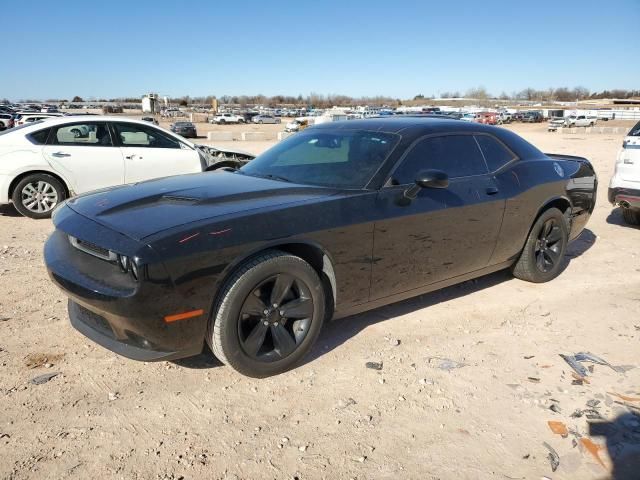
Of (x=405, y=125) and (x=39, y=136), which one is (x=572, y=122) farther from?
(x=405, y=125)

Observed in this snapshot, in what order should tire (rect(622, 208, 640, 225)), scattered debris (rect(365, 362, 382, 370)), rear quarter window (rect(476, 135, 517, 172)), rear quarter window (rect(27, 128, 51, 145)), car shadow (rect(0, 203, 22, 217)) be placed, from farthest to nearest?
car shadow (rect(0, 203, 22, 217)) → tire (rect(622, 208, 640, 225)) → rear quarter window (rect(27, 128, 51, 145)) → rear quarter window (rect(476, 135, 517, 172)) → scattered debris (rect(365, 362, 382, 370))

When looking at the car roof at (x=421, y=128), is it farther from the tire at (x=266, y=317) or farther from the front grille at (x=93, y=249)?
the front grille at (x=93, y=249)

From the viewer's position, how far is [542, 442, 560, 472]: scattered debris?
2.50 meters

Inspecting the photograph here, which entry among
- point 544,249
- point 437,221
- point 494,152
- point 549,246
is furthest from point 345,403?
point 549,246

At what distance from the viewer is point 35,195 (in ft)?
24.2

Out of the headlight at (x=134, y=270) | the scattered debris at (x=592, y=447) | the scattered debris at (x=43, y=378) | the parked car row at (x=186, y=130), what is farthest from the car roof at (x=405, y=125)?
the parked car row at (x=186, y=130)

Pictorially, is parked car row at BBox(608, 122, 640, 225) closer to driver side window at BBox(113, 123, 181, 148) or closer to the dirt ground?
the dirt ground

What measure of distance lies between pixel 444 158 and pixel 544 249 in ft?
5.72

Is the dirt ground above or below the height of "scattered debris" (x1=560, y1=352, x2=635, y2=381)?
above

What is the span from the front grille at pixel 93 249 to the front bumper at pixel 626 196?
6.76m

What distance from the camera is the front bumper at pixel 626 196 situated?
22.3ft

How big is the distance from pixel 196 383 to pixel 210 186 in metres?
1.39

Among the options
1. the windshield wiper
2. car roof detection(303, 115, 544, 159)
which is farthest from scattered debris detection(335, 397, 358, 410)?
car roof detection(303, 115, 544, 159)

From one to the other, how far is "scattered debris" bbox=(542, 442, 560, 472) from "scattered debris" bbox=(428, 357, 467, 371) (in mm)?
852
